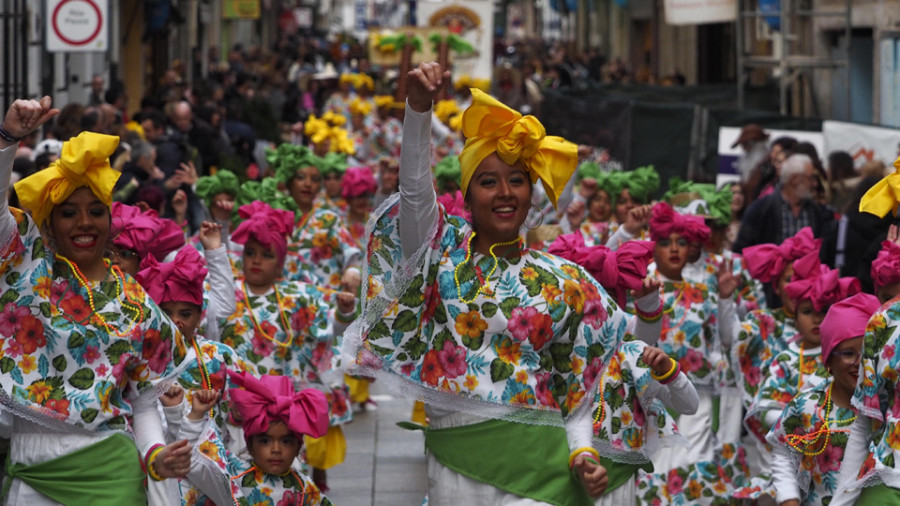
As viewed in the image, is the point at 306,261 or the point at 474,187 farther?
the point at 306,261

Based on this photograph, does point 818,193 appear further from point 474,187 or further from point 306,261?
point 474,187

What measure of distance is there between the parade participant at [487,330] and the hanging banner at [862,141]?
855 centimetres

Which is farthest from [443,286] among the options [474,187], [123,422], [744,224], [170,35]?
[170,35]

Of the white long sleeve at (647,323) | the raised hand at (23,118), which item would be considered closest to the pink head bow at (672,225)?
the white long sleeve at (647,323)

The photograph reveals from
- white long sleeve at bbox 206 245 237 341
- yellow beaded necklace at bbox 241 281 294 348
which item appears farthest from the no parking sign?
white long sleeve at bbox 206 245 237 341

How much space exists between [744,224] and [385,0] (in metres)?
110

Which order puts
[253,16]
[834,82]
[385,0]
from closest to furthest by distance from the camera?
[834,82] < [253,16] < [385,0]

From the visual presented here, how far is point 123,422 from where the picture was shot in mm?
5730

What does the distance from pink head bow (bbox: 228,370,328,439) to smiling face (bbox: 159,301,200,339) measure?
0.41 m

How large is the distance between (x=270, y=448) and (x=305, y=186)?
5.72m

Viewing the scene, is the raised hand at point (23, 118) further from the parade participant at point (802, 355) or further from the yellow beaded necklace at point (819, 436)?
the parade participant at point (802, 355)

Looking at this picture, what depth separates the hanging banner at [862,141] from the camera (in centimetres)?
1390

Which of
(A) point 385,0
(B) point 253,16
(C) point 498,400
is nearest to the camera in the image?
(C) point 498,400

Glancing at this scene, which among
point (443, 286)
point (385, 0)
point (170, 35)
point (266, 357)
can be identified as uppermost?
point (385, 0)
